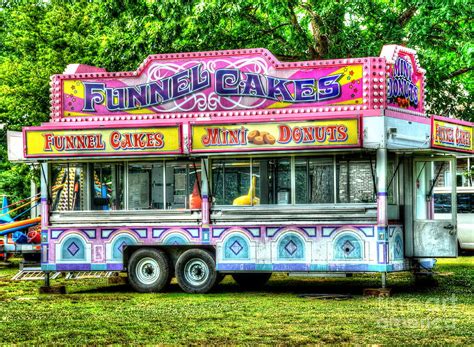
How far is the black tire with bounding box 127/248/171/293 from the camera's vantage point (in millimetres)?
19797

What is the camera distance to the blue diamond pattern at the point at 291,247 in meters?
19.0

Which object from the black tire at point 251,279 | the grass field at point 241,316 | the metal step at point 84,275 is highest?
the metal step at point 84,275

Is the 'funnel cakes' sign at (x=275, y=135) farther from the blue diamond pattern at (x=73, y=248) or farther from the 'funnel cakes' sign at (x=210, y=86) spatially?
the blue diamond pattern at (x=73, y=248)

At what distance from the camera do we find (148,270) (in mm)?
19969

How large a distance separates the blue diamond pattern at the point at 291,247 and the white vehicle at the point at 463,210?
1366cm

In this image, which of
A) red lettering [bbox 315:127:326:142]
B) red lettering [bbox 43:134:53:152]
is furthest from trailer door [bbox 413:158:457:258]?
red lettering [bbox 43:134:53:152]

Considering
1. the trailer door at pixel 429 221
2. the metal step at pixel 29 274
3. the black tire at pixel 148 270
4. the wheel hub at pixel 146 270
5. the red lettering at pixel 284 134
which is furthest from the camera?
the metal step at pixel 29 274

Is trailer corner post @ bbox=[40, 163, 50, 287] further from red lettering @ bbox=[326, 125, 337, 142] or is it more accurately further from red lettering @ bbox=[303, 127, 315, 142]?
red lettering @ bbox=[326, 125, 337, 142]

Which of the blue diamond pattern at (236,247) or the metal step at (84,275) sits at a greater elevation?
the blue diamond pattern at (236,247)

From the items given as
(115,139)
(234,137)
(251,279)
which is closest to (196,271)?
(251,279)

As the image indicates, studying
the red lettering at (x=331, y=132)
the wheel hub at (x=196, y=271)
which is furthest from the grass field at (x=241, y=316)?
the red lettering at (x=331, y=132)

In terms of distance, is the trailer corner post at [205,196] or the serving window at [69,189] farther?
the serving window at [69,189]

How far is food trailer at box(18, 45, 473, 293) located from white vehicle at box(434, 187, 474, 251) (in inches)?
458

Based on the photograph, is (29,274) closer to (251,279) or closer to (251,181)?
(251,279)
